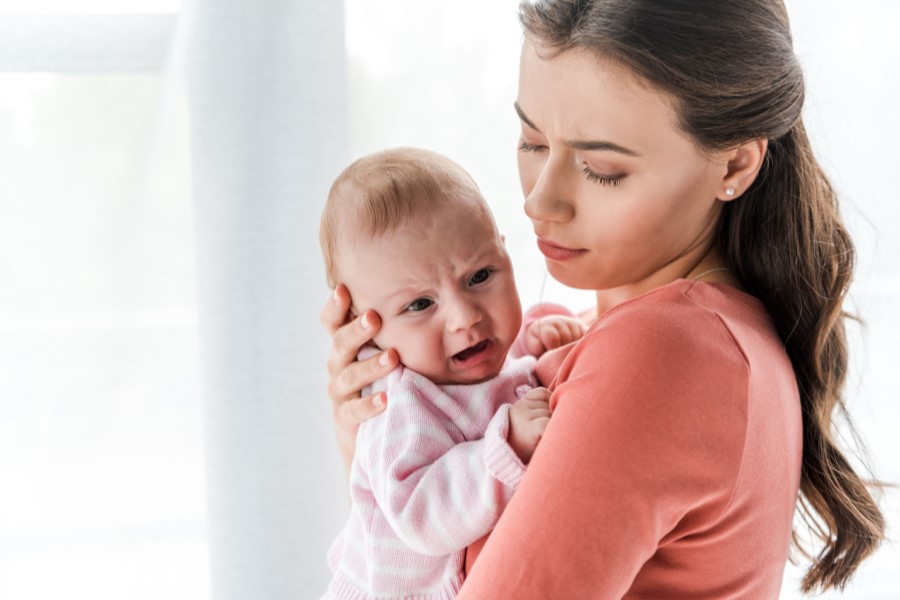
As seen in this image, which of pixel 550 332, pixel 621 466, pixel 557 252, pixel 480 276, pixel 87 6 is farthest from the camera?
pixel 87 6

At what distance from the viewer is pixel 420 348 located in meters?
1.33

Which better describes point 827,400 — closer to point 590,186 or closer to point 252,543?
point 590,186

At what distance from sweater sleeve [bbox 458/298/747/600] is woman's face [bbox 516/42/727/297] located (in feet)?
0.69

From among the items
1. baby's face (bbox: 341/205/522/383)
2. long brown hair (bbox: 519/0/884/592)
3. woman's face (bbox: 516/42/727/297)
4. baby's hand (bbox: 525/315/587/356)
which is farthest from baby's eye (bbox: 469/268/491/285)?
long brown hair (bbox: 519/0/884/592)

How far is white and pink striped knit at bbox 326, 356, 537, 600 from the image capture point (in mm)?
1159

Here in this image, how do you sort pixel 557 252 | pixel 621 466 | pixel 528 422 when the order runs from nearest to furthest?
pixel 621 466 < pixel 528 422 < pixel 557 252

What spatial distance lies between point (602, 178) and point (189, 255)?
96 cm

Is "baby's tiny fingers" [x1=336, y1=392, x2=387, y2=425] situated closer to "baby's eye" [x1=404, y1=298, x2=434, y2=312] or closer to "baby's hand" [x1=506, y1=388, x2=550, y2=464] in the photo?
"baby's eye" [x1=404, y1=298, x2=434, y2=312]

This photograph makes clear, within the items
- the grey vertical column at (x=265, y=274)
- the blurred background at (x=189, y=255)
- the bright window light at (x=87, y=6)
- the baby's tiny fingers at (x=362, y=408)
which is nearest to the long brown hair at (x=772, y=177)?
the blurred background at (x=189, y=255)

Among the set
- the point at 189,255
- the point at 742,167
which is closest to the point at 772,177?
the point at 742,167

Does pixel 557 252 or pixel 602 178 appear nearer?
pixel 602 178

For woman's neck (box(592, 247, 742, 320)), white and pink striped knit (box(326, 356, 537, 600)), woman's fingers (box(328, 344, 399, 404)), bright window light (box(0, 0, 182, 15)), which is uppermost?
bright window light (box(0, 0, 182, 15))

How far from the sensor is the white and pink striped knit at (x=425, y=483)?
1.16 m

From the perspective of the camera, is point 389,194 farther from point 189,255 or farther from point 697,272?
point 189,255
